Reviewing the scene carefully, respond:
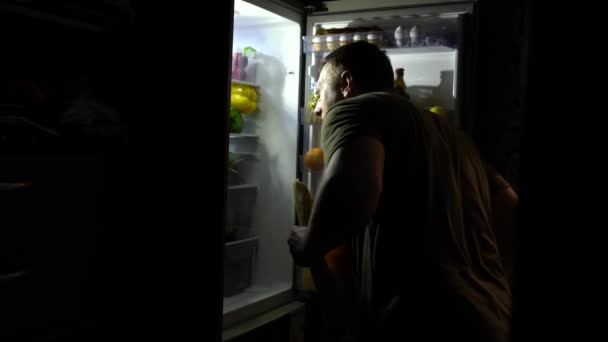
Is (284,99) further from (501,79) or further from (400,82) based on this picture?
(501,79)

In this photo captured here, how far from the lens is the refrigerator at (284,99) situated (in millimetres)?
2326

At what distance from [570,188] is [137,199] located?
4.59ft

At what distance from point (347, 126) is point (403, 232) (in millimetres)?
304

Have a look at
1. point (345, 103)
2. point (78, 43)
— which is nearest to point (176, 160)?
point (78, 43)

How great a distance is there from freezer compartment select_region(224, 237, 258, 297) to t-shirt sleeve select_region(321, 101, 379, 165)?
1.42 metres

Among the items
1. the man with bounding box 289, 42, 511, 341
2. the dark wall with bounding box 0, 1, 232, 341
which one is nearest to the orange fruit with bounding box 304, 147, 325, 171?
the dark wall with bounding box 0, 1, 232, 341

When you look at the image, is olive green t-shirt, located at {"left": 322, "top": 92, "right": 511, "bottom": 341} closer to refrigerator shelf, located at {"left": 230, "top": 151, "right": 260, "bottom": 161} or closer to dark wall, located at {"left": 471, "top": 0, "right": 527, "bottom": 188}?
dark wall, located at {"left": 471, "top": 0, "right": 527, "bottom": 188}

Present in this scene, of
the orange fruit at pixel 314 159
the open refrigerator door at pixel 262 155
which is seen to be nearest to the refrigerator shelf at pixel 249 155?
the open refrigerator door at pixel 262 155

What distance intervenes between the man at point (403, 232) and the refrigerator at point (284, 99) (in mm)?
980

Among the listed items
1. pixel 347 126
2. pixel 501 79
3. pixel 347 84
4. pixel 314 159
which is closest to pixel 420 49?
pixel 501 79

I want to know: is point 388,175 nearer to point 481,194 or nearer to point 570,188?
point 481,194

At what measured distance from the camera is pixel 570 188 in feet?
1.61

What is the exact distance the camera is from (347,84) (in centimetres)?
161

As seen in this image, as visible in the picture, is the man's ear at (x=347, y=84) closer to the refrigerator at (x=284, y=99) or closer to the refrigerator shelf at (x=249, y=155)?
the refrigerator at (x=284, y=99)
